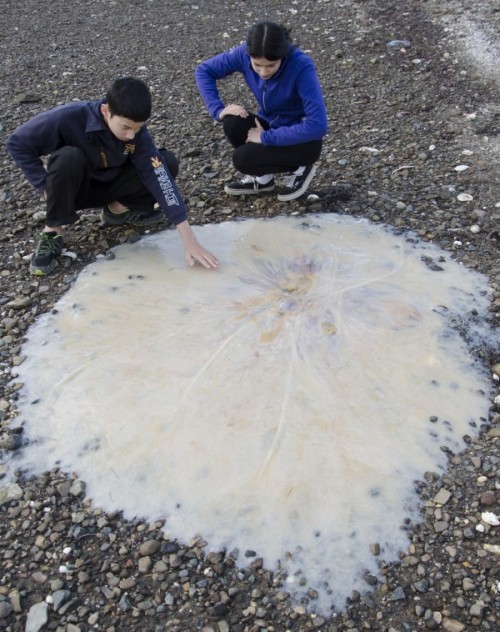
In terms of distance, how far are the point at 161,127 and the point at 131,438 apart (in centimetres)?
312

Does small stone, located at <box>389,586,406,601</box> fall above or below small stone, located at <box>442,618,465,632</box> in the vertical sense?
above

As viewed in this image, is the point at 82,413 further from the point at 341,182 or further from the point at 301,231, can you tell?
the point at 341,182

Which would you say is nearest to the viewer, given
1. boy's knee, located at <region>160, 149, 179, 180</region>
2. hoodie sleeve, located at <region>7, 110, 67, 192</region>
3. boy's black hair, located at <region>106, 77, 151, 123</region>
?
boy's black hair, located at <region>106, 77, 151, 123</region>

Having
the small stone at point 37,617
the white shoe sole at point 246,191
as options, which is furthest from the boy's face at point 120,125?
the small stone at point 37,617

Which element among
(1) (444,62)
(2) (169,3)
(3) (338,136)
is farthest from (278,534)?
(2) (169,3)

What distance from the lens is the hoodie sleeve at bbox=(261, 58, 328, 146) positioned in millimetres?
3285

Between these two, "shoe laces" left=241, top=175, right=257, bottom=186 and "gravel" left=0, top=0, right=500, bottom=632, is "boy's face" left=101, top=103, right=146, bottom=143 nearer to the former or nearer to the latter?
"gravel" left=0, top=0, right=500, bottom=632

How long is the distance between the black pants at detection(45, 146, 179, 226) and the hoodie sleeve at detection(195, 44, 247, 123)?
564 mm

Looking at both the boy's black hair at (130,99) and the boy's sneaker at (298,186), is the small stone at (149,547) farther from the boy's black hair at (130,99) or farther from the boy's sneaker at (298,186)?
the boy's sneaker at (298,186)

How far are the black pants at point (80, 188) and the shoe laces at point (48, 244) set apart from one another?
0.34 feet

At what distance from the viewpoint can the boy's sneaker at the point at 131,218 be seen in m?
3.51

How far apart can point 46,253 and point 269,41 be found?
1609mm

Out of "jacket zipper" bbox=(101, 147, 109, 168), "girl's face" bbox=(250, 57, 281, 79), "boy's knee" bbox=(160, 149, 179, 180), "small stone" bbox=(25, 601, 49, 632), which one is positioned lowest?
"small stone" bbox=(25, 601, 49, 632)

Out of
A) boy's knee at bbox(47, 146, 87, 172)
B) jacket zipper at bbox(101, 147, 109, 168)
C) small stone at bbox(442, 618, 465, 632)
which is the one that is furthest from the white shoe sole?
small stone at bbox(442, 618, 465, 632)
